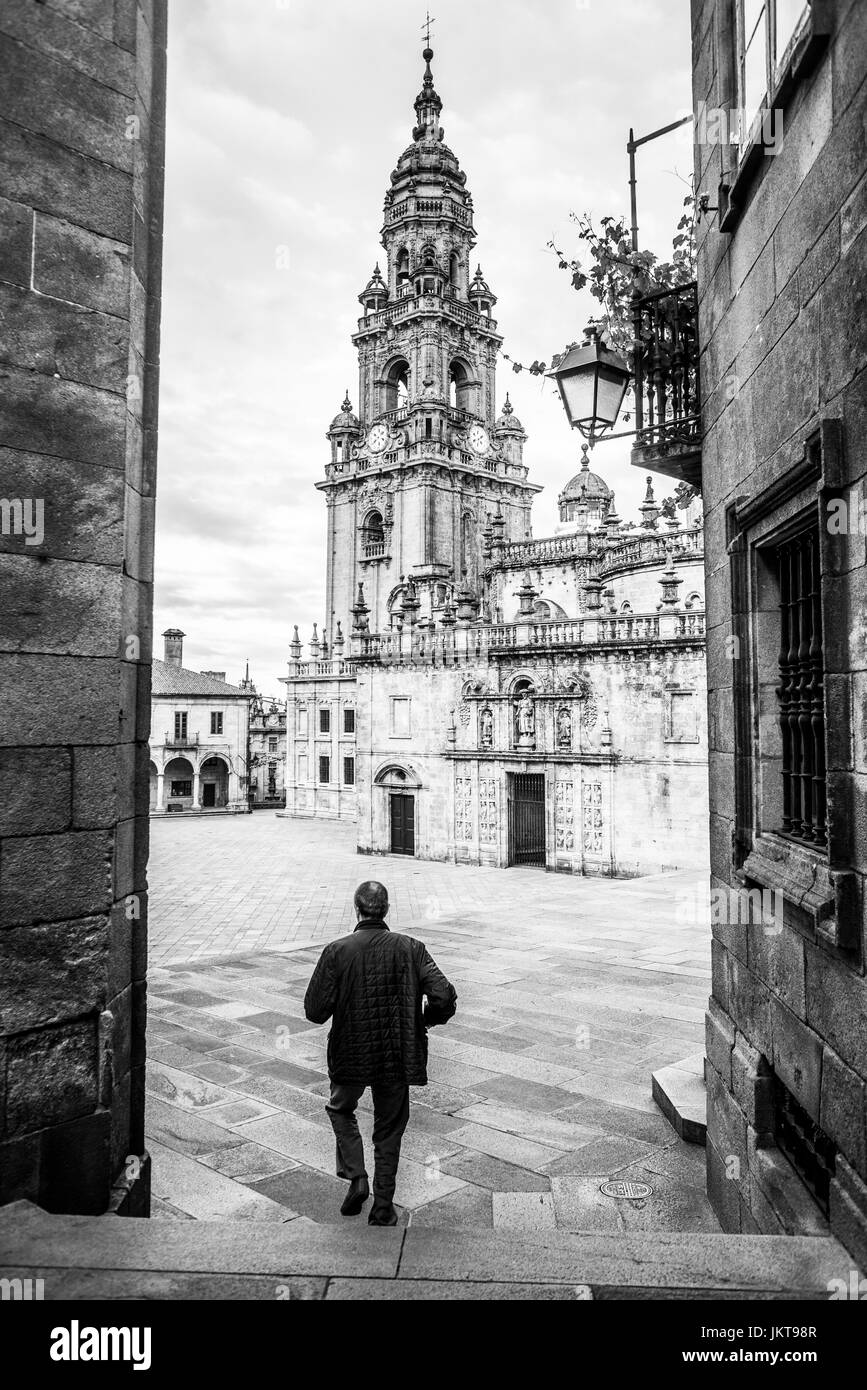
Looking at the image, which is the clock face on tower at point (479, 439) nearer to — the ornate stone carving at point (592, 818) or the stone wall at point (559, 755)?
the stone wall at point (559, 755)

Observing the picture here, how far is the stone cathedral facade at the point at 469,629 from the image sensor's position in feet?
84.4

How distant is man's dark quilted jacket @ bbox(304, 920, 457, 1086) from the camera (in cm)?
464

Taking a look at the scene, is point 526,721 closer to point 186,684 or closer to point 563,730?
point 563,730

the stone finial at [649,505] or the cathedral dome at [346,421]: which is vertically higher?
the cathedral dome at [346,421]

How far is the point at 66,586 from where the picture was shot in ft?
13.1

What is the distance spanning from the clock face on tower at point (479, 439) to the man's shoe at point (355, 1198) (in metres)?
53.0

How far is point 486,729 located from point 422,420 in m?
28.6

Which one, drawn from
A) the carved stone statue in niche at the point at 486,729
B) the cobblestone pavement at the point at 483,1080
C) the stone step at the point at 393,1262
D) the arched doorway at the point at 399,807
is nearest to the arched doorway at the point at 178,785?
the arched doorway at the point at 399,807

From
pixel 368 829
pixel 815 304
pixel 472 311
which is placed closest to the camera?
pixel 815 304

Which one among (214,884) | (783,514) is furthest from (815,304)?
(214,884)
